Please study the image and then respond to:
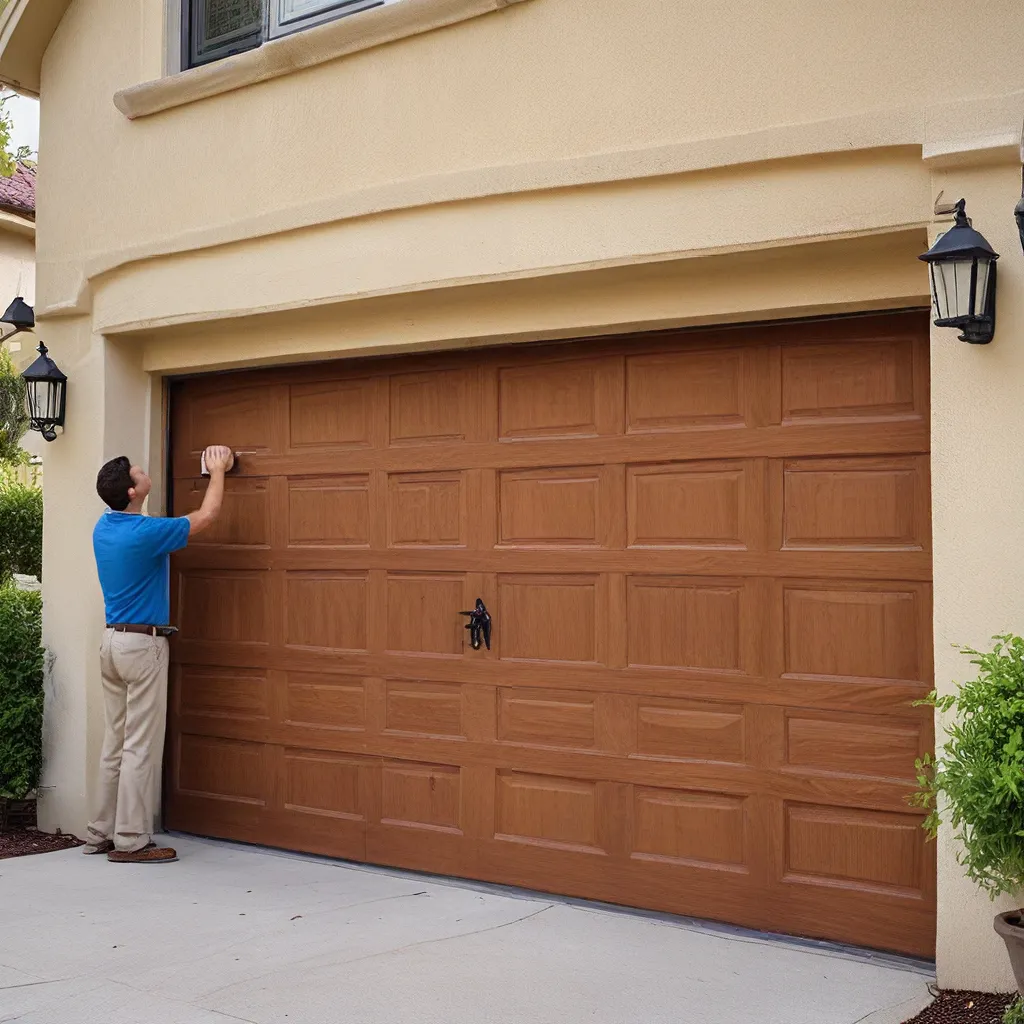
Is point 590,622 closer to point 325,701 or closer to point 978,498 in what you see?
point 325,701

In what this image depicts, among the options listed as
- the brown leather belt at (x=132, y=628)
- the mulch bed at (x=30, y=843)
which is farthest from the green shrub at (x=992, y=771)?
the mulch bed at (x=30, y=843)

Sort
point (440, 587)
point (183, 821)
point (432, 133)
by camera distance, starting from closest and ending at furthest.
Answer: point (432, 133)
point (440, 587)
point (183, 821)

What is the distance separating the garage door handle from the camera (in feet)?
20.1

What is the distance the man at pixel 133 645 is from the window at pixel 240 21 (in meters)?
2.39

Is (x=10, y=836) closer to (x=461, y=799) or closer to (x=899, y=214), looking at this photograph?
(x=461, y=799)

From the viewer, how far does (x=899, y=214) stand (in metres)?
4.75

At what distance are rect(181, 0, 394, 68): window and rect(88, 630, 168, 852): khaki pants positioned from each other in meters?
3.27

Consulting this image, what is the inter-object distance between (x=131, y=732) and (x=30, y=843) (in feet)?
3.62

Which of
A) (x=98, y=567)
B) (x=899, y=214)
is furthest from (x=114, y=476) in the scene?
(x=899, y=214)

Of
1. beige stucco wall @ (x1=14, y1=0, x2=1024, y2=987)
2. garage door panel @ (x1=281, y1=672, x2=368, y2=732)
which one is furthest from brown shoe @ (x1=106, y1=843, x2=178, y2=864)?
garage door panel @ (x1=281, y1=672, x2=368, y2=732)

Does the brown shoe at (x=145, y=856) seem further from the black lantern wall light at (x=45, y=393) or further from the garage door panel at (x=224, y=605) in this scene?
the black lantern wall light at (x=45, y=393)

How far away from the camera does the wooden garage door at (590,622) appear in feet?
16.8

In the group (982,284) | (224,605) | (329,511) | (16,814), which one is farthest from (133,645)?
(982,284)

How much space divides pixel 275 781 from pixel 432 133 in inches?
137
